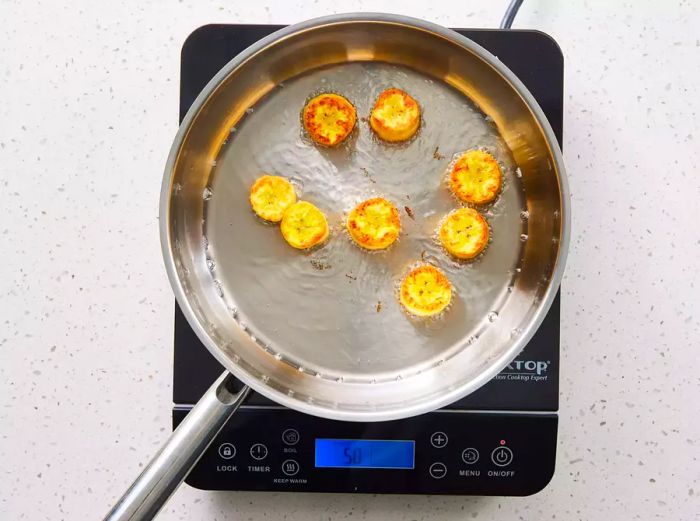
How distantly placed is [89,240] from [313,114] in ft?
1.05

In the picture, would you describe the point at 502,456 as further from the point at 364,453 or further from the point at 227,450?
the point at 227,450

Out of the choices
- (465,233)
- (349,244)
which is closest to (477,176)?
(465,233)

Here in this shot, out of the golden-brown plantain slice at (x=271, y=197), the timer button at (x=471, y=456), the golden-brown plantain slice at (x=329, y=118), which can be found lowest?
the timer button at (x=471, y=456)

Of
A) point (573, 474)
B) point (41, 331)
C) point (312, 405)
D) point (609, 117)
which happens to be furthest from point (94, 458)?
point (609, 117)

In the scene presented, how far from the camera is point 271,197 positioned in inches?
29.6

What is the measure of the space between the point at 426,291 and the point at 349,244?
11 centimetres

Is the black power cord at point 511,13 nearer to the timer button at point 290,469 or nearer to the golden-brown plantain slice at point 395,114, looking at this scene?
the golden-brown plantain slice at point 395,114

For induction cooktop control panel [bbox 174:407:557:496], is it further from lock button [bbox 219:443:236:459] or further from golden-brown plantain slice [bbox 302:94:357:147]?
golden-brown plantain slice [bbox 302:94:357:147]

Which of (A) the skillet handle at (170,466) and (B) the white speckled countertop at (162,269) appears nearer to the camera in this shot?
(A) the skillet handle at (170,466)

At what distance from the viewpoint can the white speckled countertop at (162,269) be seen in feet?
2.58

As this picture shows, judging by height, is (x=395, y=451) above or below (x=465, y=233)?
below

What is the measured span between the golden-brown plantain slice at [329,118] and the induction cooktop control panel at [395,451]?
0.32m

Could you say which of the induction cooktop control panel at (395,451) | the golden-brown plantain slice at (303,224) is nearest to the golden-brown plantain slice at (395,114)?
the golden-brown plantain slice at (303,224)

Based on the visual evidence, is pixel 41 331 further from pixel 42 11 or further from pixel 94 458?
pixel 42 11
